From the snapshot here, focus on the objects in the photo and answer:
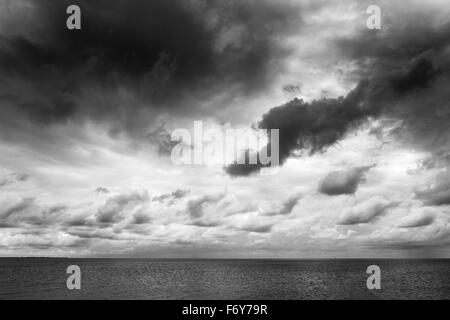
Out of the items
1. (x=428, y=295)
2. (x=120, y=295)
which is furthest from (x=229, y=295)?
(x=428, y=295)
